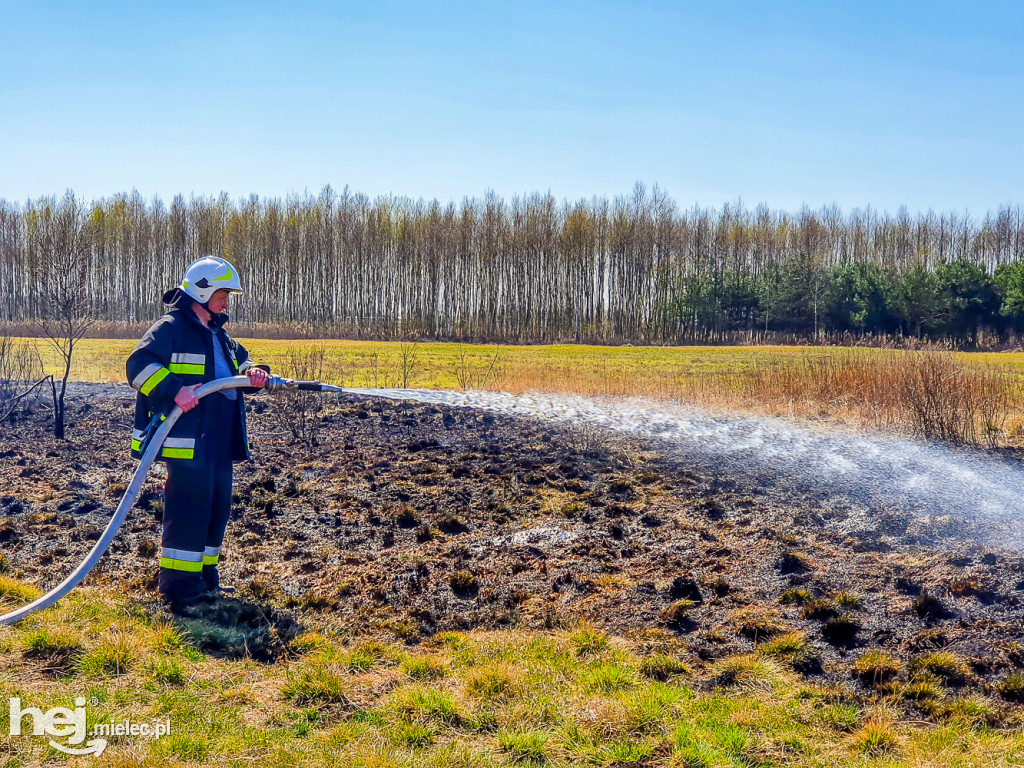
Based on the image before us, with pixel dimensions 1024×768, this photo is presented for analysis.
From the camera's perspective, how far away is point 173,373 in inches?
219

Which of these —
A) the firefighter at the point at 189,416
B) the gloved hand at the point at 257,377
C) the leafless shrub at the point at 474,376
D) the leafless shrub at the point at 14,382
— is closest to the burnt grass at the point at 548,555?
the firefighter at the point at 189,416

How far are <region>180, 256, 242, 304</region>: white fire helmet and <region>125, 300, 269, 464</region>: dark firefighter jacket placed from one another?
0.10 meters

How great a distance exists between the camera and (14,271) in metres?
61.4

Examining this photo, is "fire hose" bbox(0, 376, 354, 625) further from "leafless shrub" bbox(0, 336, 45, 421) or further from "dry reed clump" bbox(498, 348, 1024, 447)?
"dry reed clump" bbox(498, 348, 1024, 447)

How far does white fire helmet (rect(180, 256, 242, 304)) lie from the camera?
5.63 m

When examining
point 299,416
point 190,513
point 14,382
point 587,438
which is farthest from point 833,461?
point 14,382

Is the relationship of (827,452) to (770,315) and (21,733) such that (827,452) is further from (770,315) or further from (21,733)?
(770,315)

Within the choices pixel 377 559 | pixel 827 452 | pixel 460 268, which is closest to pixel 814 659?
pixel 377 559

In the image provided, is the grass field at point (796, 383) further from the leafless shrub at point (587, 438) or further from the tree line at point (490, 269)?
the tree line at point (490, 269)

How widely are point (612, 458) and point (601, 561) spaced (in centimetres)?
431

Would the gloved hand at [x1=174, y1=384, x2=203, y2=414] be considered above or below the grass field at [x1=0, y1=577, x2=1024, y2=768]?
above

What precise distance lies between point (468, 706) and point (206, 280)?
134 inches

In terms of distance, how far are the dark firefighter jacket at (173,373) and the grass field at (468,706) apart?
121 centimetres

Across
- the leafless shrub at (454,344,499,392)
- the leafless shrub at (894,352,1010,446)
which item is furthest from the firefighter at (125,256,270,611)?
the leafless shrub at (454,344,499,392)
